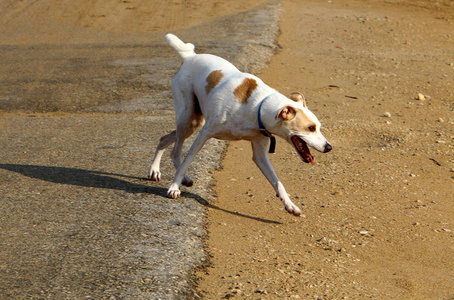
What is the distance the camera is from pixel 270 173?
5.30 meters

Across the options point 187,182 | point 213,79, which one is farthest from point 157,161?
point 213,79

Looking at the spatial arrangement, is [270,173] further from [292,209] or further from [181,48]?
[181,48]

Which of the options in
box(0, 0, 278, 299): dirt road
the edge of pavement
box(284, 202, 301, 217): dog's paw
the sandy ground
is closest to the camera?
box(0, 0, 278, 299): dirt road

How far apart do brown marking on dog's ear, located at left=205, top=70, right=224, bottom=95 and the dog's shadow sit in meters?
0.95

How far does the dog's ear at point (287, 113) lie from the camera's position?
469cm

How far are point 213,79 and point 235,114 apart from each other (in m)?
0.42

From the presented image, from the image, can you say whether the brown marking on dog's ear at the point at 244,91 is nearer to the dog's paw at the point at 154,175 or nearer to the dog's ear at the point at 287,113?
the dog's ear at the point at 287,113

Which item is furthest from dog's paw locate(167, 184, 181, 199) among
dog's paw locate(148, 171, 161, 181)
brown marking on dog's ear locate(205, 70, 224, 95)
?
brown marking on dog's ear locate(205, 70, 224, 95)

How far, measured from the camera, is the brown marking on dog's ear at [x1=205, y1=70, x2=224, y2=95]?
17.0ft

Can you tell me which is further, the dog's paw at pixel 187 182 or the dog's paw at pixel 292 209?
the dog's paw at pixel 187 182

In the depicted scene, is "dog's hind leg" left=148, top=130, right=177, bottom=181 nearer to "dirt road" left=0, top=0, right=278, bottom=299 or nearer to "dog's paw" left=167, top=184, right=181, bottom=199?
"dirt road" left=0, top=0, right=278, bottom=299

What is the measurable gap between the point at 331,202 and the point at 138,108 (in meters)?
3.57

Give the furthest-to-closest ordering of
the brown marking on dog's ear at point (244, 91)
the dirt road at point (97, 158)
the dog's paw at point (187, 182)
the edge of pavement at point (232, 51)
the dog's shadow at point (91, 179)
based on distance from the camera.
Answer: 1. the dog's paw at point (187, 182)
2. the dog's shadow at point (91, 179)
3. the brown marking on dog's ear at point (244, 91)
4. the edge of pavement at point (232, 51)
5. the dirt road at point (97, 158)

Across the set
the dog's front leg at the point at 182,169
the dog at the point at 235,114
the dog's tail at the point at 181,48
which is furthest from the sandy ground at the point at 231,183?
the dog's tail at the point at 181,48
